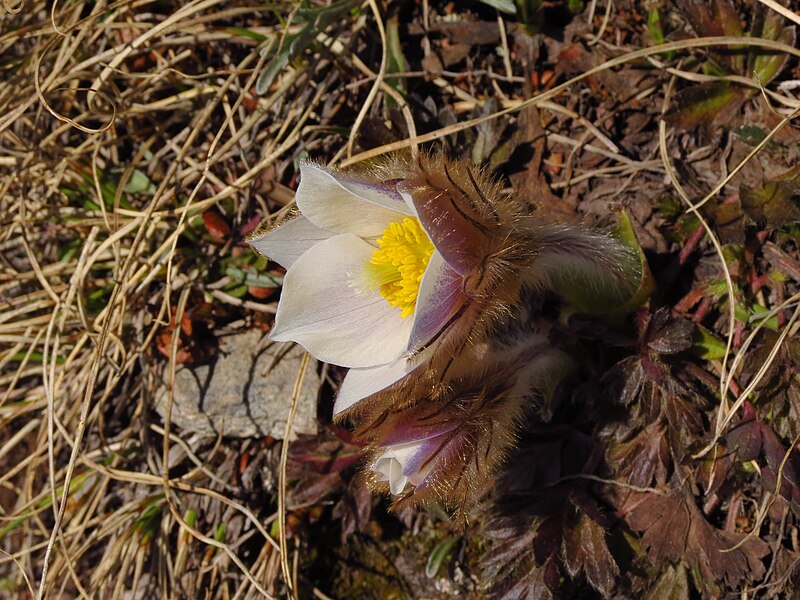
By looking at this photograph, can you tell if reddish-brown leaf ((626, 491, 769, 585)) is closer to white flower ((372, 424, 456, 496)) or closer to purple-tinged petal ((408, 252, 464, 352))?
white flower ((372, 424, 456, 496))

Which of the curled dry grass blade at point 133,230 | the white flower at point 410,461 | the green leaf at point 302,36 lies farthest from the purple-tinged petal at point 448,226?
the green leaf at point 302,36

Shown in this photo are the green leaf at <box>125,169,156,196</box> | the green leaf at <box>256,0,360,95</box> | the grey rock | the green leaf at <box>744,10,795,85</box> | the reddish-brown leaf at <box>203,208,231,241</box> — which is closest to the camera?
the green leaf at <box>744,10,795,85</box>

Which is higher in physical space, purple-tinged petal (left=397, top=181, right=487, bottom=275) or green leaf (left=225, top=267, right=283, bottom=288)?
purple-tinged petal (left=397, top=181, right=487, bottom=275)

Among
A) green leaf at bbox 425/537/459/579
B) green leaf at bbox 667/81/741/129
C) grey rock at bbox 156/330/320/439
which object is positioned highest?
green leaf at bbox 667/81/741/129

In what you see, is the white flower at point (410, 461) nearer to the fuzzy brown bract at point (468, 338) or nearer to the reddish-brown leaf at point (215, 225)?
the fuzzy brown bract at point (468, 338)


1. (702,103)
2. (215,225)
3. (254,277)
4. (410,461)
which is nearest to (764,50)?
(702,103)

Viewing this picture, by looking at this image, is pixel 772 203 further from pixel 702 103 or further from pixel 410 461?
pixel 410 461

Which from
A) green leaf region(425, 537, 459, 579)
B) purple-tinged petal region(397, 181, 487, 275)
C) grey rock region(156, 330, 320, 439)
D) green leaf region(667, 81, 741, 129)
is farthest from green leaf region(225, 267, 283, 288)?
green leaf region(667, 81, 741, 129)
